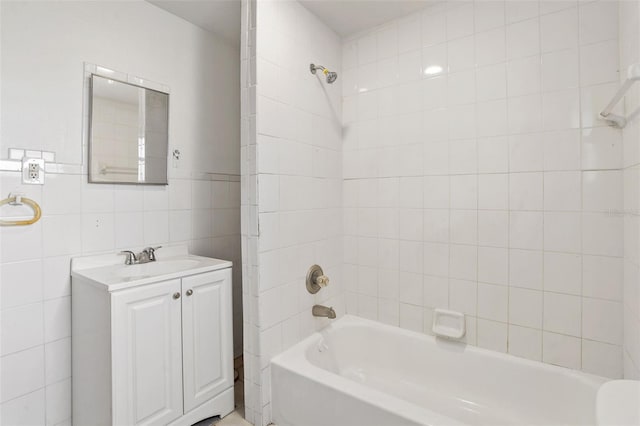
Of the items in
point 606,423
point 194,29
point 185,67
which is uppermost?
point 194,29

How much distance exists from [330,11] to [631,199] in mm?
1870

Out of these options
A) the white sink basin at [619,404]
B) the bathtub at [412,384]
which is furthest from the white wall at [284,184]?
the white sink basin at [619,404]

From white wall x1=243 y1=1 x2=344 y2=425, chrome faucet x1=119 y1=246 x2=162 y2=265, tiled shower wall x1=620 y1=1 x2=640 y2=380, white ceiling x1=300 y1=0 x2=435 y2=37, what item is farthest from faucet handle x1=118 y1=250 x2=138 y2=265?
tiled shower wall x1=620 y1=1 x2=640 y2=380

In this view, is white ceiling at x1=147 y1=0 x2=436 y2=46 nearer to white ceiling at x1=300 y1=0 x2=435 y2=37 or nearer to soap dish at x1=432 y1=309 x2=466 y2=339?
white ceiling at x1=300 y1=0 x2=435 y2=37

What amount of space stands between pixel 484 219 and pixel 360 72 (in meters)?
1.30

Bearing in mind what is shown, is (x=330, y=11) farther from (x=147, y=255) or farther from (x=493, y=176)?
(x=147, y=255)

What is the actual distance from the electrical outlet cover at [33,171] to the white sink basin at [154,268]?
0.55m

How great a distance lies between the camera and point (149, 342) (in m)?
1.41

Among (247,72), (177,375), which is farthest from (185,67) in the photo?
(177,375)

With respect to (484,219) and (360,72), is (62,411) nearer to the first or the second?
A: (484,219)

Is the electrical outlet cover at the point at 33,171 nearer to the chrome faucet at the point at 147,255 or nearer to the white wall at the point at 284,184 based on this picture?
the chrome faucet at the point at 147,255

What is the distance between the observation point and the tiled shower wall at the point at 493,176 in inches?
57.8

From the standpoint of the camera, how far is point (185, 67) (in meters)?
2.10

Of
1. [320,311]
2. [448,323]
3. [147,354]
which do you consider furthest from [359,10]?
[147,354]
